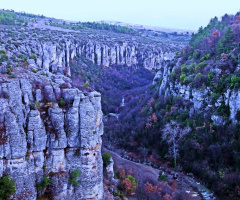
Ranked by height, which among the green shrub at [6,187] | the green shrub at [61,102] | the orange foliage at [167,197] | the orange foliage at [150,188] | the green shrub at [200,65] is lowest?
the orange foliage at [167,197]

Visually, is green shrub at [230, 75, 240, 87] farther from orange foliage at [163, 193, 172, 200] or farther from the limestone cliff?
the limestone cliff

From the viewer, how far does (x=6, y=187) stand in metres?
18.9

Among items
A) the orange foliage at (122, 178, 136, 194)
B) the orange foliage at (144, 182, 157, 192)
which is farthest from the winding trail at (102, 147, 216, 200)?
the orange foliage at (122, 178, 136, 194)

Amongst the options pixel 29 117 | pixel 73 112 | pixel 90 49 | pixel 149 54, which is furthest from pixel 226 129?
pixel 149 54

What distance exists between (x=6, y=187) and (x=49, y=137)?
4.45 m

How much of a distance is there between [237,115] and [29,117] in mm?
31825

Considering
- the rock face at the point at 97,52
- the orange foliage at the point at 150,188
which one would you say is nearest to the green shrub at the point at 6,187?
the orange foliage at the point at 150,188

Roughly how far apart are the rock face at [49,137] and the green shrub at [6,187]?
1.73 ft

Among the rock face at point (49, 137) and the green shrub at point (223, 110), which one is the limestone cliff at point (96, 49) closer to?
the green shrub at point (223, 110)

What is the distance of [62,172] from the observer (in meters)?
22.0

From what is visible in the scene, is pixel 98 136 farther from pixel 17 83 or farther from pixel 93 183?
pixel 17 83

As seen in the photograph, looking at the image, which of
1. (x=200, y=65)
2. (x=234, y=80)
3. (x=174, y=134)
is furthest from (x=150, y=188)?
(x=200, y=65)

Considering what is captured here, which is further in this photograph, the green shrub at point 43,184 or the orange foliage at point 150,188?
the orange foliage at point 150,188

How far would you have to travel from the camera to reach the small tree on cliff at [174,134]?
4569 centimetres
